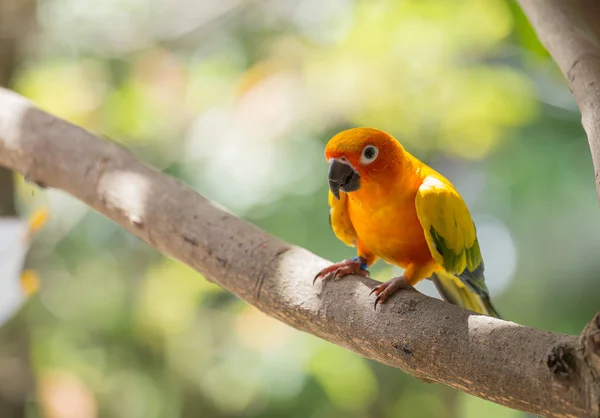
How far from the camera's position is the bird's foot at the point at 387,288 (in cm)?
86

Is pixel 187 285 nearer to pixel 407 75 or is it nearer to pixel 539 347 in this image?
pixel 407 75

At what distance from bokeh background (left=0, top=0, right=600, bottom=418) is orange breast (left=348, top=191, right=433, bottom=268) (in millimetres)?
1204

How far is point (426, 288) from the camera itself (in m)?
2.00

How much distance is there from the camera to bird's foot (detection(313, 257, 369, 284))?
0.96m

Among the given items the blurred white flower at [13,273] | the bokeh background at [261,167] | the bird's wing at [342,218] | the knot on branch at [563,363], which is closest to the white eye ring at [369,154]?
the bird's wing at [342,218]

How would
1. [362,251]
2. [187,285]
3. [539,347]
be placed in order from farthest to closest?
1. [187,285]
2. [362,251]
3. [539,347]

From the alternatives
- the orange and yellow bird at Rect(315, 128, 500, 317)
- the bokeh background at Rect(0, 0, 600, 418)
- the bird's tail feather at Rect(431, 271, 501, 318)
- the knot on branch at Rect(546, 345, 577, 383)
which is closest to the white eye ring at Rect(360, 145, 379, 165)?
the orange and yellow bird at Rect(315, 128, 500, 317)

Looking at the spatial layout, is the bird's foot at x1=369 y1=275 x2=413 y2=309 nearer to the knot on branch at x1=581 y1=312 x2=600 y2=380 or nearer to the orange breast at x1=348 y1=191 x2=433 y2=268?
the orange breast at x1=348 y1=191 x2=433 y2=268

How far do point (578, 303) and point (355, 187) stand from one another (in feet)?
5.30

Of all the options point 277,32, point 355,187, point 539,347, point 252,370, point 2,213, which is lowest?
point 252,370

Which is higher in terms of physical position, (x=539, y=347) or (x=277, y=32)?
(x=539, y=347)

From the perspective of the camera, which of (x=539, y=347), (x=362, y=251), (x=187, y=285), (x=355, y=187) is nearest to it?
(x=539, y=347)

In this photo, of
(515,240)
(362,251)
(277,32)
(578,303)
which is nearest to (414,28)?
(277,32)

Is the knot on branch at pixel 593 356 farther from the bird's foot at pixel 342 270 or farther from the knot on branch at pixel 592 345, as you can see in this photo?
the bird's foot at pixel 342 270
